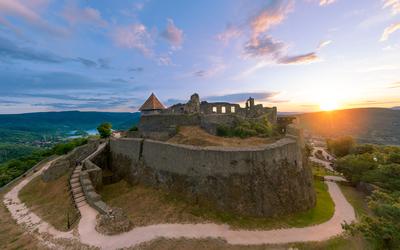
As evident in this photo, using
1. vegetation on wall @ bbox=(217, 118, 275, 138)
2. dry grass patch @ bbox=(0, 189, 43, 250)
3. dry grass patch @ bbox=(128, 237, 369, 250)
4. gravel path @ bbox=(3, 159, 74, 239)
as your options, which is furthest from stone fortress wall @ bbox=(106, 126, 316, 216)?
dry grass patch @ bbox=(0, 189, 43, 250)

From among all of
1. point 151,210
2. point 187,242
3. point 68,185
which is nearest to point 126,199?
point 151,210

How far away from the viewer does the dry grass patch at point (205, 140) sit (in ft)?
60.8

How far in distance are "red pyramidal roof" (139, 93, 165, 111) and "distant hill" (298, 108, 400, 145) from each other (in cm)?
9096

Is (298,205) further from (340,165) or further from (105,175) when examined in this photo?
(340,165)

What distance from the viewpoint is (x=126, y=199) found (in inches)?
647

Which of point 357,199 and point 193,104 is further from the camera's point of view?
point 193,104

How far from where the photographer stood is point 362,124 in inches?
4771

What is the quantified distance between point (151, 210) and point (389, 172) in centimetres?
2176

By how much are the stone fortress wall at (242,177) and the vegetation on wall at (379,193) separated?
413cm

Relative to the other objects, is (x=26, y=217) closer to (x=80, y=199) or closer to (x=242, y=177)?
(x=80, y=199)

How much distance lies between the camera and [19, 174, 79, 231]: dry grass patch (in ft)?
43.5

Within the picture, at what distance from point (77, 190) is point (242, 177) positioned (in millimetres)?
12300

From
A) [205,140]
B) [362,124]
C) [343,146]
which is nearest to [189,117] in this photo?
[205,140]

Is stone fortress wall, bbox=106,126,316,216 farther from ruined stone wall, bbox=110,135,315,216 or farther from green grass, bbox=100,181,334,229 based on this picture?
green grass, bbox=100,181,334,229
